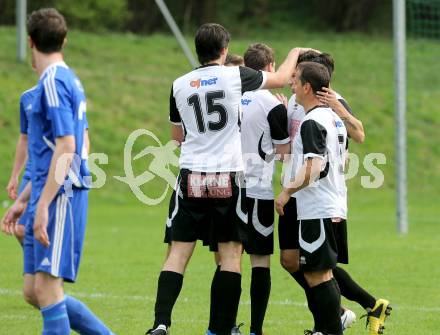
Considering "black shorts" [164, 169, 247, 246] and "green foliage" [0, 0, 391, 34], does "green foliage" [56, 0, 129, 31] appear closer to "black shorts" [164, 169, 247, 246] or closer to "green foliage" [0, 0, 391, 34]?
"green foliage" [0, 0, 391, 34]

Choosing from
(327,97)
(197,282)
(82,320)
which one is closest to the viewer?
(82,320)

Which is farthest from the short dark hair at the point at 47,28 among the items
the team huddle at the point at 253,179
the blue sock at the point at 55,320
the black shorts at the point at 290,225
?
the black shorts at the point at 290,225

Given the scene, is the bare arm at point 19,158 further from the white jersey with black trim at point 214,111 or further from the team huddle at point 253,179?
the white jersey with black trim at point 214,111

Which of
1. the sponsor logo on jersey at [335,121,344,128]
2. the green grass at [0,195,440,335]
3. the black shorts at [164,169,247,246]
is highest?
the sponsor logo on jersey at [335,121,344,128]

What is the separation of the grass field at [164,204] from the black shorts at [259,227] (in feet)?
2.30

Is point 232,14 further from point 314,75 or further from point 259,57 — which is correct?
point 314,75

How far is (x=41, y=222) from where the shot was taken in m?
5.80

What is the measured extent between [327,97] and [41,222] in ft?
8.22

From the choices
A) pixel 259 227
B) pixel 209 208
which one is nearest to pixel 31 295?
pixel 209 208

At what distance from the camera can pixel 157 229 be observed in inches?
680

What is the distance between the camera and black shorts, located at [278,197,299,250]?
794cm

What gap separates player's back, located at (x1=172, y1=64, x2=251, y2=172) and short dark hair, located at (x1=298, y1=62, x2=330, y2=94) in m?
0.44

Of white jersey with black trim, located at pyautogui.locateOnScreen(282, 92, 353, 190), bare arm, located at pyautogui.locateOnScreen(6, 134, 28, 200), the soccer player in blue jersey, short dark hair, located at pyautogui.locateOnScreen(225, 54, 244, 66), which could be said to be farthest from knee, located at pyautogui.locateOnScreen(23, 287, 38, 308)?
short dark hair, located at pyautogui.locateOnScreen(225, 54, 244, 66)

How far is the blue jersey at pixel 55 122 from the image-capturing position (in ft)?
19.3
